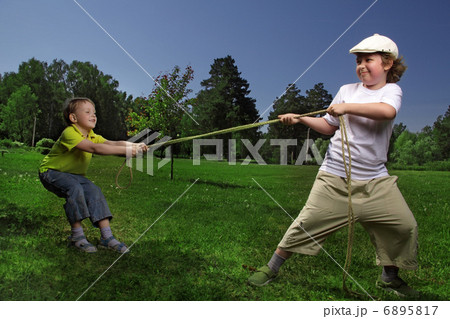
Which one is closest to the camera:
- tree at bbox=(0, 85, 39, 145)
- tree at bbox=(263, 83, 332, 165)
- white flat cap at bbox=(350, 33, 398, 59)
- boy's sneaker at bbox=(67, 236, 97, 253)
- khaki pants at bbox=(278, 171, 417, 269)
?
white flat cap at bbox=(350, 33, 398, 59)

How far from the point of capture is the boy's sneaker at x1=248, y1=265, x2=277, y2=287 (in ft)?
7.79

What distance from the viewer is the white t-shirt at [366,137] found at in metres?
2.25

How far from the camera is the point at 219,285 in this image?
226 cm

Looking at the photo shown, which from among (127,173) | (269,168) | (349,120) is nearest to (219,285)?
(349,120)

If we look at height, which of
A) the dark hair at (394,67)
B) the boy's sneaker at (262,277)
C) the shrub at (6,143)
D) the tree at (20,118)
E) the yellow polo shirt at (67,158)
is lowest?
the boy's sneaker at (262,277)

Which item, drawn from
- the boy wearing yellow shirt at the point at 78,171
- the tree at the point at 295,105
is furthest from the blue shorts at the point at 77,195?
the tree at the point at 295,105

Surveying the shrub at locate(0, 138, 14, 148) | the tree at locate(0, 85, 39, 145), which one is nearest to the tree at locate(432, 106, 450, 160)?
the tree at locate(0, 85, 39, 145)

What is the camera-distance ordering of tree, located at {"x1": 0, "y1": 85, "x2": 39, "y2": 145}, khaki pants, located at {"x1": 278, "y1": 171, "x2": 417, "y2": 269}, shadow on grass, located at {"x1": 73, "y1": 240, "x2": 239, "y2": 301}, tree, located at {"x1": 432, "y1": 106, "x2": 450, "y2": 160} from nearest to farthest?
shadow on grass, located at {"x1": 73, "y1": 240, "x2": 239, "y2": 301}
khaki pants, located at {"x1": 278, "y1": 171, "x2": 417, "y2": 269}
tree, located at {"x1": 0, "y1": 85, "x2": 39, "y2": 145}
tree, located at {"x1": 432, "y1": 106, "x2": 450, "y2": 160}

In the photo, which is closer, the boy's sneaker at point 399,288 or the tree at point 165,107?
the boy's sneaker at point 399,288

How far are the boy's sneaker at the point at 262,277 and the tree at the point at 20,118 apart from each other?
1.83m

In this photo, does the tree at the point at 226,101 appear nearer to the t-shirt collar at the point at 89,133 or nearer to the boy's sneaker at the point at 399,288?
the t-shirt collar at the point at 89,133

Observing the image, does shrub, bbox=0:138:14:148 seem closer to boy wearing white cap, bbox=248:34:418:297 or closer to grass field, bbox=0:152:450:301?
grass field, bbox=0:152:450:301
